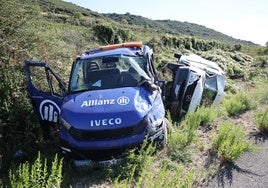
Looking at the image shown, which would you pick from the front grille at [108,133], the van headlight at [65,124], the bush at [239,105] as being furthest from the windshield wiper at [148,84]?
the bush at [239,105]

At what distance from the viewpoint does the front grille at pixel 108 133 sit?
18.6 ft

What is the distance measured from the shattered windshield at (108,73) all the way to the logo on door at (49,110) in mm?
450

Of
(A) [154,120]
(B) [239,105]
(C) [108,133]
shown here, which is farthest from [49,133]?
(B) [239,105]

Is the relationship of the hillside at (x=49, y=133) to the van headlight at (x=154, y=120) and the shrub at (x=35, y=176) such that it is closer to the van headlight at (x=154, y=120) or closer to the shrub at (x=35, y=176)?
the shrub at (x=35, y=176)

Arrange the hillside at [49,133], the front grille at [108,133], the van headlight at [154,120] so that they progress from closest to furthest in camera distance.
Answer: the hillside at [49,133]
the front grille at [108,133]
the van headlight at [154,120]

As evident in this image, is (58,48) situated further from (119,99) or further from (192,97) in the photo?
(119,99)

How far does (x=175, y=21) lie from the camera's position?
151125mm

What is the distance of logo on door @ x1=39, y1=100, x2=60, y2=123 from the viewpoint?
6977 millimetres

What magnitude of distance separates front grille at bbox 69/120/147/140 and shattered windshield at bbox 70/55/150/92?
1344 mm

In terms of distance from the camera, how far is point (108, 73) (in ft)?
24.2

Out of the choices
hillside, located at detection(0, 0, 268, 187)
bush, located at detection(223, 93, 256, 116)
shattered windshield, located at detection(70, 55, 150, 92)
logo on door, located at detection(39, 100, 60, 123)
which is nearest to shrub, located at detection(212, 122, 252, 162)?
hillside, located at detection(0, 0, 268, 187)

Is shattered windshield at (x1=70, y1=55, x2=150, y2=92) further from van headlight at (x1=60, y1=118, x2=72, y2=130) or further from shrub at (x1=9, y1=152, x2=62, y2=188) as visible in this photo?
shrub at (x1=9, y1=152, x2=62, y2=188)

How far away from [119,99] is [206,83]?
478 centimetres

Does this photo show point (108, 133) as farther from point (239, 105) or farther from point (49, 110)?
point (239, 105)
